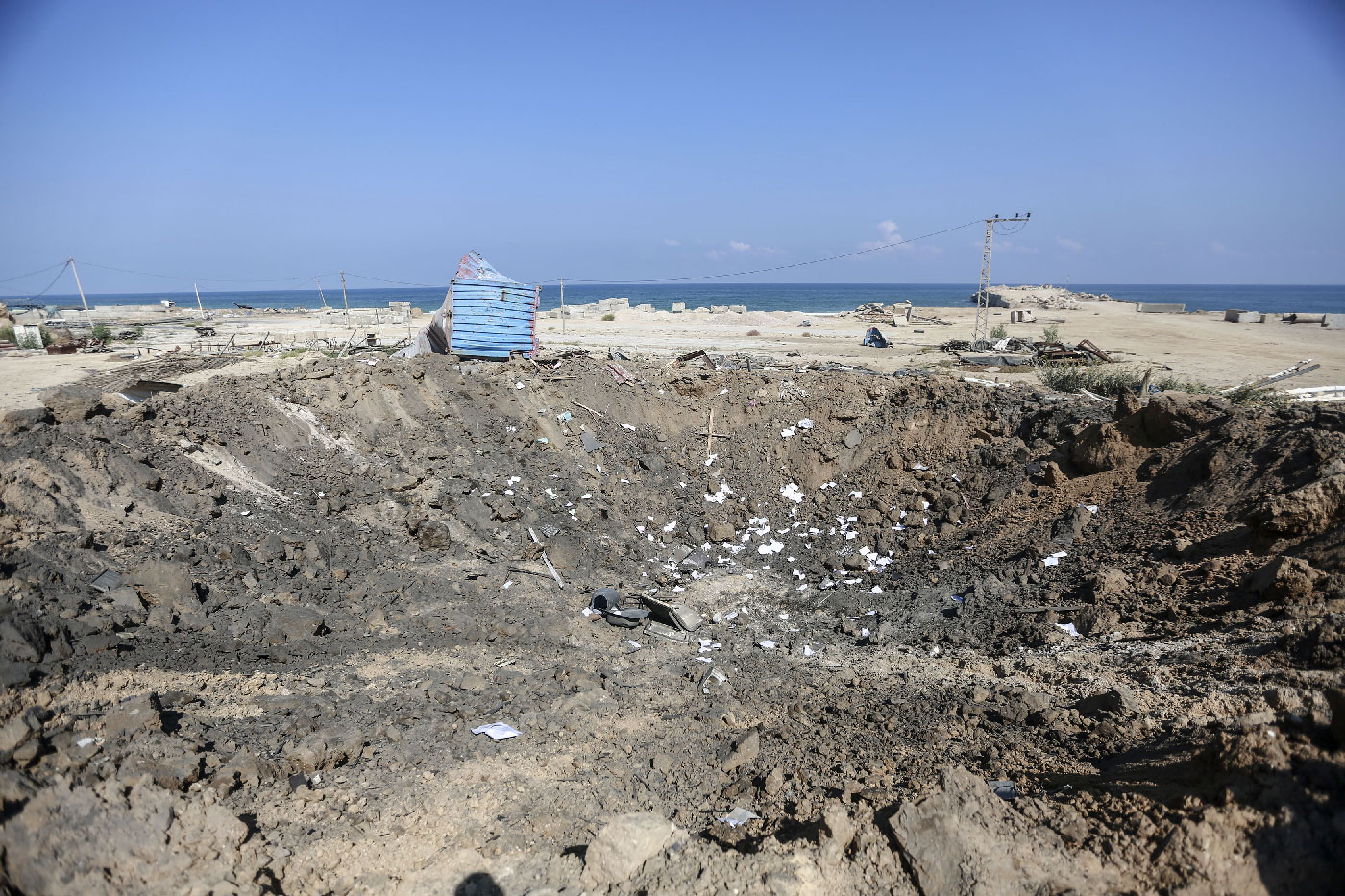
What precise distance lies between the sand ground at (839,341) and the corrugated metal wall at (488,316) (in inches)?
190

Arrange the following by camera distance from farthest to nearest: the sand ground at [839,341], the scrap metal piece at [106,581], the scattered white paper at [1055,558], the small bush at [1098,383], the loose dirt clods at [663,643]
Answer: the sand ground at [839,341] < the small bush at [1098,383] < the scattered white paper at [1055,558] < the scrap metal piece at [106,581] < the loose dirt clods at [663,643]

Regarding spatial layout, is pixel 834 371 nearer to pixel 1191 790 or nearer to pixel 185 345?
pixel 1191 790

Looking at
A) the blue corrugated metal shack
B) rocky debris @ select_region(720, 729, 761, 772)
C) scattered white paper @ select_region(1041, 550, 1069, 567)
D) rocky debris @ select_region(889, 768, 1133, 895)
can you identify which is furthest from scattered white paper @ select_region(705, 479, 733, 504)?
rocky debris @ select_region(889, 768, 1133, 895)

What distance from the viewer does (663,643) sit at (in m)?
5.96

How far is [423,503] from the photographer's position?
7.47 metres

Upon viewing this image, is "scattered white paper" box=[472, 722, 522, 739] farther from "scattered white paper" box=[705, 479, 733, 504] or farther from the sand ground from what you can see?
the sand ground

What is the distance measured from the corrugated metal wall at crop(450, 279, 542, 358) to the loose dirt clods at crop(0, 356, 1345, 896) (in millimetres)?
1238

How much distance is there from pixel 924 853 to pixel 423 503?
239 inches

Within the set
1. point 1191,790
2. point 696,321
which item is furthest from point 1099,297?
point 1191,790

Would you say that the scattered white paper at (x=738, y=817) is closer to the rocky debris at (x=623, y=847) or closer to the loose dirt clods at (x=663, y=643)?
the loose dirt clods at (x=663, y=643)

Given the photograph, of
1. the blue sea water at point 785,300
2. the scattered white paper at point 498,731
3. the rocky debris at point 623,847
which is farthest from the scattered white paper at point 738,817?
the blue sea water at point 785,300

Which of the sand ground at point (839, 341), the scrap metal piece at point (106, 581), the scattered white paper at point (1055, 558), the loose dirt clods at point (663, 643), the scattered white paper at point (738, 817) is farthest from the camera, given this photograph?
the sand ground at point (839, 341)

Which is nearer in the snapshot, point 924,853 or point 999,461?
point 924,853

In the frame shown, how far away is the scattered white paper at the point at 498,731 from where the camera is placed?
4.25 meters
